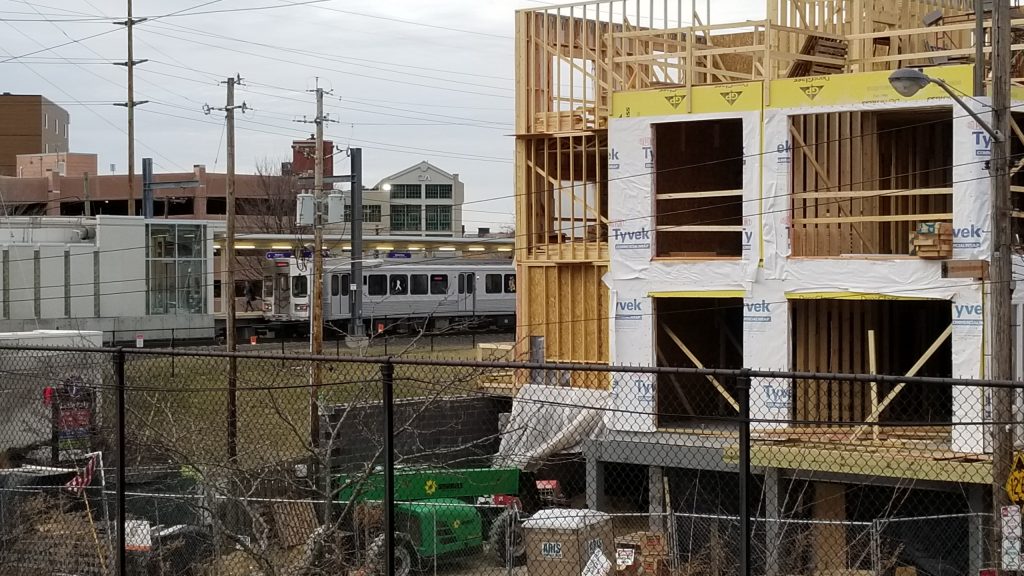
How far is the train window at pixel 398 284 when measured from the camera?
5216cm

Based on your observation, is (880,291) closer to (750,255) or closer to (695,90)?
(750,255)

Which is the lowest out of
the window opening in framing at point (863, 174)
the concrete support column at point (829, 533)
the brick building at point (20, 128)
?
the concrete support column at point (829, 533)

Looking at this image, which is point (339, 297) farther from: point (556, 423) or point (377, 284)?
point (556, 423)

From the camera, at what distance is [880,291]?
19.9 meters

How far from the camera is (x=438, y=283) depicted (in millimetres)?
53656

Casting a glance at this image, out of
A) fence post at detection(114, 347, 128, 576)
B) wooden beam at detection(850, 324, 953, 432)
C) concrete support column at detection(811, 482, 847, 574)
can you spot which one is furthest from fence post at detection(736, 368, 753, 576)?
wooden beam at detection(850, 324, 953, 432)

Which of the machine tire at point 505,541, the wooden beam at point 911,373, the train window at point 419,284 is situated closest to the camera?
the machine tire at point 505,541

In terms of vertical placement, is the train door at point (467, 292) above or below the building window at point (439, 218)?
below

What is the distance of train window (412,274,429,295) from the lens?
53156 millimetres

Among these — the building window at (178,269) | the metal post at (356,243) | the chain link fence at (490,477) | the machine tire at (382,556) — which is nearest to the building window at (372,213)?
the building window at (178,269)

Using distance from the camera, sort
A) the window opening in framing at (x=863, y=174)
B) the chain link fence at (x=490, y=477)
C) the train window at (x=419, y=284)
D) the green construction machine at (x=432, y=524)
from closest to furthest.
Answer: the chain link fence at (x=490, y=477) → the green construction machine at (x=432, y=524) → the window opening in framing at (x=863, y=174) → the train window at (x=419, y=284)

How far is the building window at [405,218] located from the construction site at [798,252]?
7820cm

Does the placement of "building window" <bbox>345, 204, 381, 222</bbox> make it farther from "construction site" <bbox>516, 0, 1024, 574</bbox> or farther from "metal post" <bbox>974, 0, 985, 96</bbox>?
"metal post" <bbox>974, 0, 985, 96</bbox>

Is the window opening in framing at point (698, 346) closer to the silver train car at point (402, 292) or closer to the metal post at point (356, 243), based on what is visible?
the metal post at point (356, 243)
